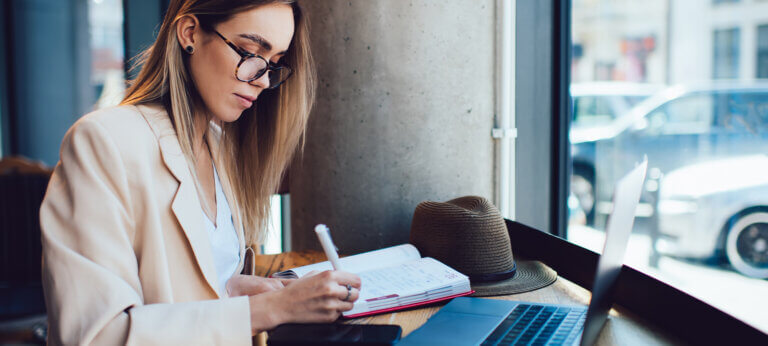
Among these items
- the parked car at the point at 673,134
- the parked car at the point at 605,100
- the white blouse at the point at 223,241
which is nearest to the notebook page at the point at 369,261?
the white blouse at the point at 223,241

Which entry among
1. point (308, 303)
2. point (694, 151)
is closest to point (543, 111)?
point (308, 303)

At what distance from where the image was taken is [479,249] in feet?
4.44

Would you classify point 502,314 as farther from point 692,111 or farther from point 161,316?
point 692,111

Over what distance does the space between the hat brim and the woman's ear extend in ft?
2.92

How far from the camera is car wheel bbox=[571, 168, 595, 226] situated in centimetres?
518

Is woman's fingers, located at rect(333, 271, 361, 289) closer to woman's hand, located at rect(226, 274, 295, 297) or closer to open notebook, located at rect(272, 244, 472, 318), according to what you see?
open notebook, located at rect(272, 244, 472, 318)

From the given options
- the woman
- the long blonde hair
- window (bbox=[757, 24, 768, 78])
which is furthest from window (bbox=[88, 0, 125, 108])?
window (bbox=[757, 24, 768, 78])

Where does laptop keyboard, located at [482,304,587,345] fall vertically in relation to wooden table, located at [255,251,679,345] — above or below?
above

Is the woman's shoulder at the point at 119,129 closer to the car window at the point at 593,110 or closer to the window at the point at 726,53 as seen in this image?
the car window at the point at 593,110

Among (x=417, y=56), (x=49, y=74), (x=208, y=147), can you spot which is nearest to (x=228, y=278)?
(x=208, y=147)

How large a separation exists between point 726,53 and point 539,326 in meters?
4.69

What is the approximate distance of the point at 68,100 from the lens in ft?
18.5

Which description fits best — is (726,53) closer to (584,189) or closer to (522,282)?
(584,189)

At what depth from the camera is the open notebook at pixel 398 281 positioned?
3.74 feet
